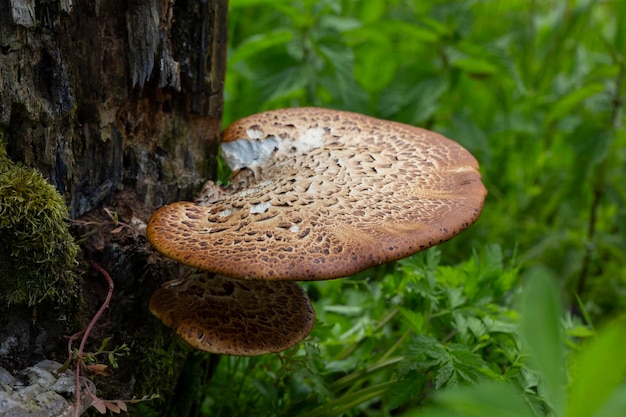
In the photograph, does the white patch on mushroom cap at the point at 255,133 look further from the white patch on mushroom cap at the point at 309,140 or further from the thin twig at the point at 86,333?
the thin twig at the point at 86,333

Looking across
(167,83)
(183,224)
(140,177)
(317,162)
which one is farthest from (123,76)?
(317,162)

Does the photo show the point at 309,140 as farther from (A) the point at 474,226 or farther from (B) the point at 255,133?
(A) the point at 474,226

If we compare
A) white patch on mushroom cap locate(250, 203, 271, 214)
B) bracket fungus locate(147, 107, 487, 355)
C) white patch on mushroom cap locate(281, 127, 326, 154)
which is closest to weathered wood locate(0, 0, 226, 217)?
bracket fungus locate(147, 107, 487, 355)

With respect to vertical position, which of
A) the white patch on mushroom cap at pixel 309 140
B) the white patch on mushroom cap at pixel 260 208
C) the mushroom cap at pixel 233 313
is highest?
the white patch on mushroom cap at pixel 309 140

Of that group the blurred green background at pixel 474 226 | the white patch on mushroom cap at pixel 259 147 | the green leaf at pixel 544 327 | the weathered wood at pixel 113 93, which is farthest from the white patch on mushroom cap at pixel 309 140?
the green leaf at pixel 544 327

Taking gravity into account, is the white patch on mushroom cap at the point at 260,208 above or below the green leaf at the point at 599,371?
below

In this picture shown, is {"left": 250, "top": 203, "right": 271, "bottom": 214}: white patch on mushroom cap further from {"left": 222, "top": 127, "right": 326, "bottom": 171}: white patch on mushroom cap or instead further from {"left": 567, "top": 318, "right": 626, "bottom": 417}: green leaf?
{"left": 567, "top": 318, "right": 626, "bottom": 417}: green leaf

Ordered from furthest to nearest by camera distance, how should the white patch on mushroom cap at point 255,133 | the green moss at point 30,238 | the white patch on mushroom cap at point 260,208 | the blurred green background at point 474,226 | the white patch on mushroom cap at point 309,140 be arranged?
the white patch on mushroom cap at point 255,133 < the white patch on mushroom cap at point 309,140 < the blurred green background at point 474,226 < the white patch on mushroom cap at point 260,208 < the green moss at point 30,238

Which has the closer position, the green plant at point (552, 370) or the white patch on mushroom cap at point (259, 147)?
the green plant at point (552, 370)
